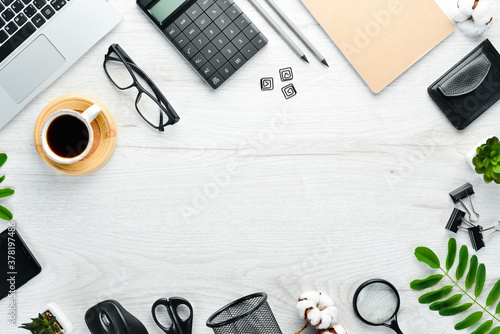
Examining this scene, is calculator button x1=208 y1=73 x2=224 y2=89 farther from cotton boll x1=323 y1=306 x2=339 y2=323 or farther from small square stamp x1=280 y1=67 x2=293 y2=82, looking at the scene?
→ cotton boll x1=323 y1=306 x2=339 y2=323

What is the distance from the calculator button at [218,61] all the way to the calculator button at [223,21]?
5cm

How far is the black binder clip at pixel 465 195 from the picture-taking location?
997 millimetres

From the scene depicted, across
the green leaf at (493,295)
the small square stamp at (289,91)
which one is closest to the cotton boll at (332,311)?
the green leaf at (493,295)

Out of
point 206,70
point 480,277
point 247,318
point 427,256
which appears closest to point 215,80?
point 206,70

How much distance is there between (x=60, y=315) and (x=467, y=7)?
99 cm

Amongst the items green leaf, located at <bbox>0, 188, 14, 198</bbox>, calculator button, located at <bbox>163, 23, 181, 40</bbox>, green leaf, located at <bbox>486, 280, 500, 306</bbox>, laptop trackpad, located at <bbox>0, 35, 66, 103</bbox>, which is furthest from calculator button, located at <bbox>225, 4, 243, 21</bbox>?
green leaf, located at <bbox>486, 280, 500, 306</bbox>

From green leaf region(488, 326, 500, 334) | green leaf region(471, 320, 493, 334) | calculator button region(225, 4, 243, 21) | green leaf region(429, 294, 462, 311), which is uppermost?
calculator button region(225, 4, 243, 21)

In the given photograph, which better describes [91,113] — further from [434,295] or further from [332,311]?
[434,295]

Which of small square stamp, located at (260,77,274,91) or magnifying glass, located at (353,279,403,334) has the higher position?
small square stamp, located at (260,77,274,91)

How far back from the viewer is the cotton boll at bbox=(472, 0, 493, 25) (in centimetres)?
94

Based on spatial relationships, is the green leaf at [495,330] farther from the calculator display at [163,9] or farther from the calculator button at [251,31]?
the calculator display at [163,9]

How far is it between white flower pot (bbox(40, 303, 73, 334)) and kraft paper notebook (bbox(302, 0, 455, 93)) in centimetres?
76

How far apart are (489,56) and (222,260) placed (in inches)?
26.6

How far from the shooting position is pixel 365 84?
3.24ft
